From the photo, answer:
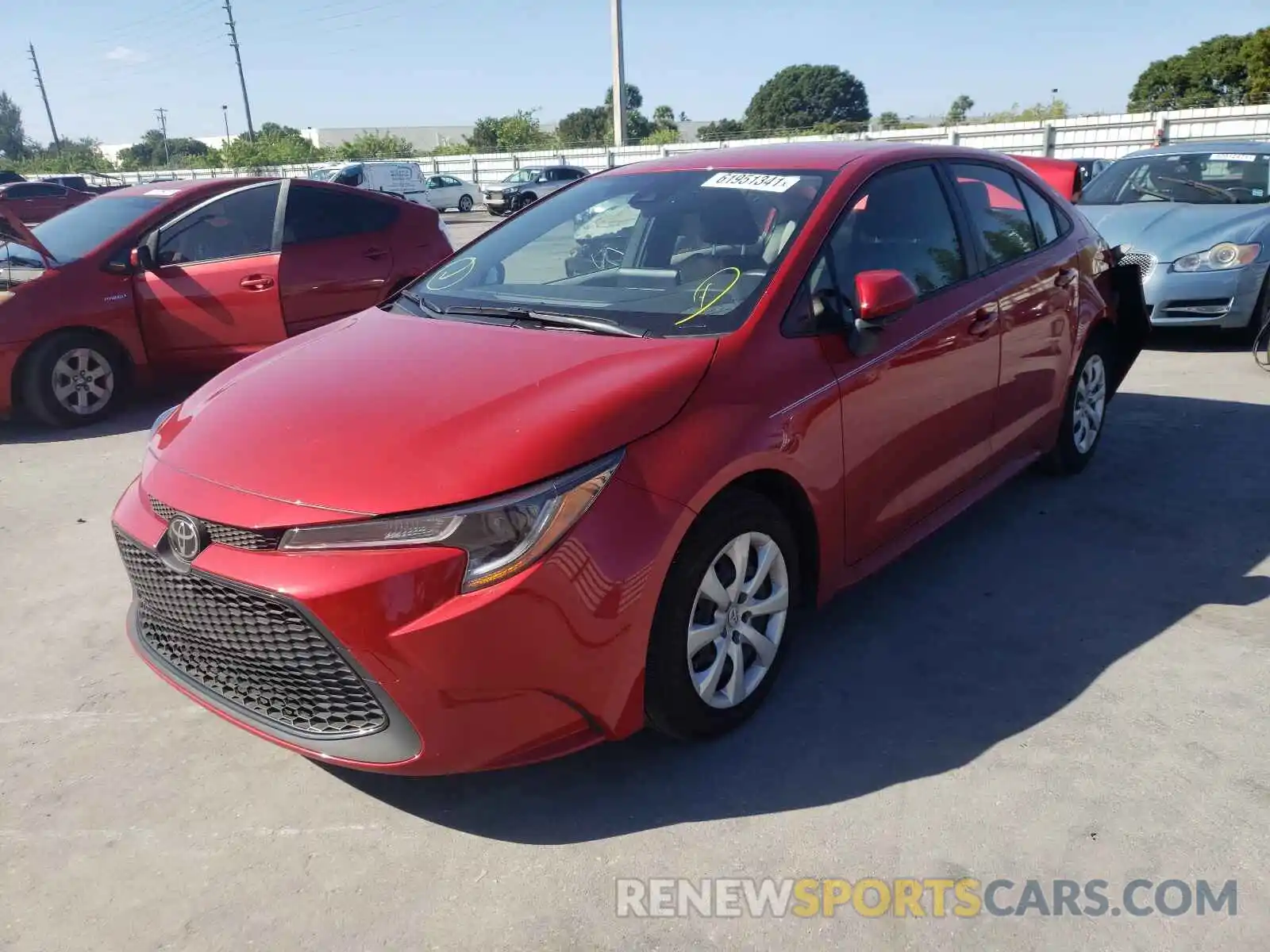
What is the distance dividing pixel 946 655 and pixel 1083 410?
7.22ft

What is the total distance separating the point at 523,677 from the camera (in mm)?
2346

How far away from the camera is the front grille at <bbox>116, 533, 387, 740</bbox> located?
2.38 m

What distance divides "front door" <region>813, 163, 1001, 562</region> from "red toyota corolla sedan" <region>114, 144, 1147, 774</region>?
13 mm

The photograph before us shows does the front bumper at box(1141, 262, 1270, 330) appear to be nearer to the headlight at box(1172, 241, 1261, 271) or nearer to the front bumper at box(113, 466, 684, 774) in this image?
the headlight at box(1172, 241, 1261, 271)

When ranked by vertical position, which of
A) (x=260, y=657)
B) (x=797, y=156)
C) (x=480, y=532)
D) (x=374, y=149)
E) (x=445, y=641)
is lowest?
(x=260, y=657)

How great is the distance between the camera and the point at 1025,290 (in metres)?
4.19

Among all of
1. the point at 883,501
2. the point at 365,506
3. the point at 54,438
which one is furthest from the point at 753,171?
the point at 54,438

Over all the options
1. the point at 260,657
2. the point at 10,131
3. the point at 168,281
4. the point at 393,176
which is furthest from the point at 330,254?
the point at 10,131

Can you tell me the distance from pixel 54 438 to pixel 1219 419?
24.2ft

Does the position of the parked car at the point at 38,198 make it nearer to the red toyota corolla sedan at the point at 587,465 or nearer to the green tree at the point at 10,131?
the red toyota corolla sedan at the point at 587,465

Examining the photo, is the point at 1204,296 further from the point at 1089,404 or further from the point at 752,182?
the point at 752,182

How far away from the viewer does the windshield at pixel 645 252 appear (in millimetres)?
3121

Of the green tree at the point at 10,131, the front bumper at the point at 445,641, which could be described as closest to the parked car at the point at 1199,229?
the front bumper at the point at 445,641

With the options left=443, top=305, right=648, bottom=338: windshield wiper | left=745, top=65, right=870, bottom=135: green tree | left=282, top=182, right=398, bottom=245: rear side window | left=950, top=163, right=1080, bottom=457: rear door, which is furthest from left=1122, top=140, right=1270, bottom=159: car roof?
left=745, top=65, right=870, bottom=135: green tree
